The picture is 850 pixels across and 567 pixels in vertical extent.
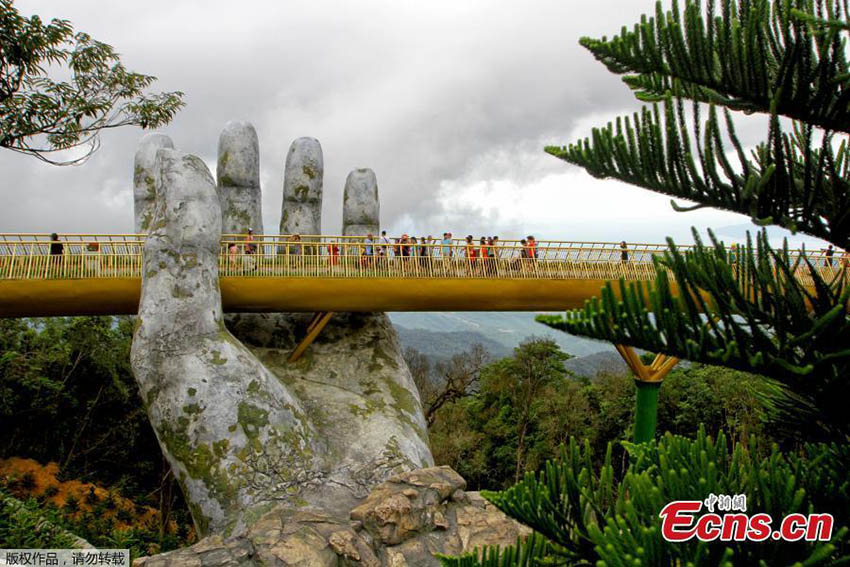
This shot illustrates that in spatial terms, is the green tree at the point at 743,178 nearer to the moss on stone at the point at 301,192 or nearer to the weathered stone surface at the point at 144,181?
the moss on stone at the point at 301,192

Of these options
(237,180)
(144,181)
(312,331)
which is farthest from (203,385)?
(144,181)

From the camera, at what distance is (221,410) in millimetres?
10562

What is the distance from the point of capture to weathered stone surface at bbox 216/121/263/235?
1493 centimetres

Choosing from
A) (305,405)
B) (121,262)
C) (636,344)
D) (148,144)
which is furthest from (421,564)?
(148,144)

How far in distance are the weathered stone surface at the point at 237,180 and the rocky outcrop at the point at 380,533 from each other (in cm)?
763

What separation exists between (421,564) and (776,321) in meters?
6.71

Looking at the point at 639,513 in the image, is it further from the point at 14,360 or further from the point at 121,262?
the point at 14,360

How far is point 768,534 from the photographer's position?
139 inches

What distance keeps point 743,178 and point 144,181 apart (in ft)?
47.3

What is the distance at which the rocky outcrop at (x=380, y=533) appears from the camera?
26.8 ft

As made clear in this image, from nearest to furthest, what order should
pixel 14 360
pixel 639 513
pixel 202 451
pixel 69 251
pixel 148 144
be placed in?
pixel 639 513 < pixel 202 451 < pixel 69 251 < pixel 148 144 < pixel 14 360

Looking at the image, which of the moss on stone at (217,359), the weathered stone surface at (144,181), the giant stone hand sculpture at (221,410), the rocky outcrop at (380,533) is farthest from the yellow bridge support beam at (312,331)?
the weathered stone surface at (144,181)

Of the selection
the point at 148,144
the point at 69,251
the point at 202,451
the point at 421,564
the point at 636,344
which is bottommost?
the point at 421,564

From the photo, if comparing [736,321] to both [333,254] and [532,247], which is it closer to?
[532,247]
